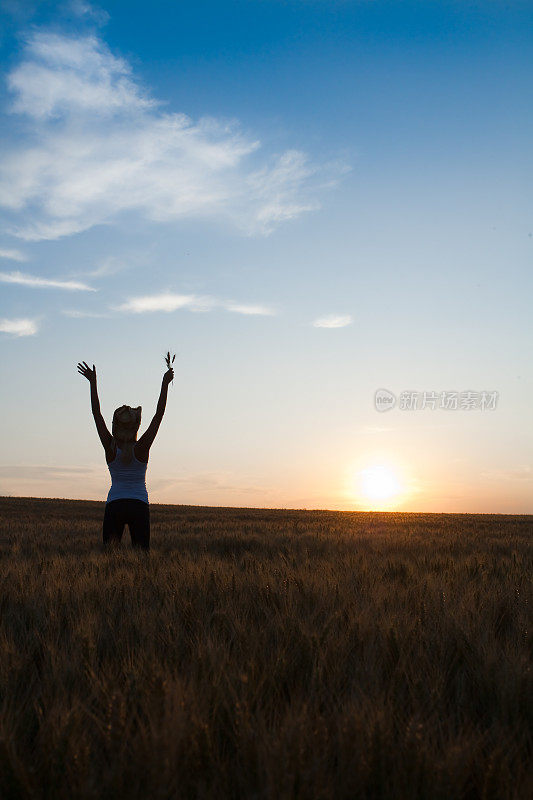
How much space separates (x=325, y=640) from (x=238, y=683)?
24.1 inches

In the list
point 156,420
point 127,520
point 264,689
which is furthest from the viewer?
point 127,520

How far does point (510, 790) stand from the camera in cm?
155

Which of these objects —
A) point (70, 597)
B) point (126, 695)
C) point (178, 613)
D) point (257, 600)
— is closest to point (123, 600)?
point (70, 597)

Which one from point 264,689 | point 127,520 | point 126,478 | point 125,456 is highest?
point 125,456

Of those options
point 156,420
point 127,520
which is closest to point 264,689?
point 156,420

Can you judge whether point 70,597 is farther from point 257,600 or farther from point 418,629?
point 418,629

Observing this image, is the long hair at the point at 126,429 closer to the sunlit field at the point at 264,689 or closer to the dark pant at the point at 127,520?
the dark pant at the point at 127,520

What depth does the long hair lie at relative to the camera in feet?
21.1

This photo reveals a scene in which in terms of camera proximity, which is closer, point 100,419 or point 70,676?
point 70,676

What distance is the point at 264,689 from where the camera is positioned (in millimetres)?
2219

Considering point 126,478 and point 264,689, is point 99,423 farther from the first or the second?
point 264,689

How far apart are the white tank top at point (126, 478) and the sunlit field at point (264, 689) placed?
222cm

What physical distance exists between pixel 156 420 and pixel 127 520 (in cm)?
122

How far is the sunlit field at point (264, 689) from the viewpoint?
1.59 m
